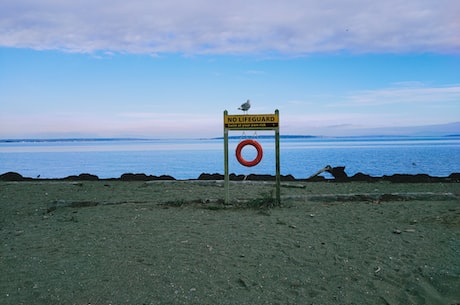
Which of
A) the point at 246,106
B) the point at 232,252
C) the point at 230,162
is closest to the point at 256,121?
the point at 246,106

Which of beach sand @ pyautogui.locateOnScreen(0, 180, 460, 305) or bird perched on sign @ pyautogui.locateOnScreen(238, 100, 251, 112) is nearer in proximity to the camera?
beach sand @ pyautogui.locateOnScreen(0, 180, 460, 305)

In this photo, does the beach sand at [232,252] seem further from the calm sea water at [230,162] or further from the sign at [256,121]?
the calm sea water at [230,162]

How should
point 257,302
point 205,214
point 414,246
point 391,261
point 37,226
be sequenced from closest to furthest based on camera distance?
point 257,302 < point 391,261 < point 414,246 < point 37,226 < point 205,214

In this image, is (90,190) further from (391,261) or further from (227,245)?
(391,261)

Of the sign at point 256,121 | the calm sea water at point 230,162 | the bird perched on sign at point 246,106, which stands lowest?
the calm sea water at point 230,162

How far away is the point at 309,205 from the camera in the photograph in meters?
9.30

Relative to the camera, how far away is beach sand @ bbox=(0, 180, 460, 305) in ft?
14.4

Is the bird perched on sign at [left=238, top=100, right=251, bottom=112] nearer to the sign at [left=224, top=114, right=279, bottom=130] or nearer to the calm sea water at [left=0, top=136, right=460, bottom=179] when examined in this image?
the sign at [left=224, top=114, right=279, bottom=130]

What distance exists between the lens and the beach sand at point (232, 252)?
440 centimetres

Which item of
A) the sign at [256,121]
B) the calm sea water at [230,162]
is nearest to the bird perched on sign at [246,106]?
the sign at [256,121]

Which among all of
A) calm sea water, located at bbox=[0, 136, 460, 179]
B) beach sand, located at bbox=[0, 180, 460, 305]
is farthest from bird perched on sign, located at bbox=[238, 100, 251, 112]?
calm sea water, located at bbox=[0, 136, 460, 179]

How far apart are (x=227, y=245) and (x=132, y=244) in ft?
4.47

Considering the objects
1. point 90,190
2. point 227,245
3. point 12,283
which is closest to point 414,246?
point 227,245

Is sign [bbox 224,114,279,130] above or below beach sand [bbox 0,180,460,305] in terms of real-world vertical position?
above
